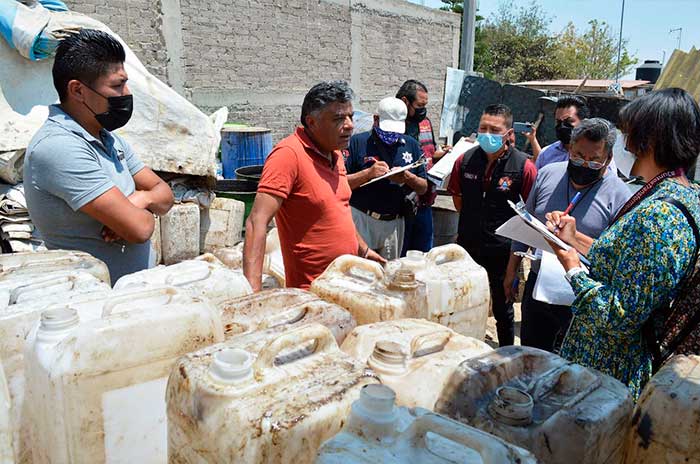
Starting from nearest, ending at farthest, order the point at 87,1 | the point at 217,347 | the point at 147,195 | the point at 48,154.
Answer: the point at 217,347
the point at 48,154
the point at 147,195
the point at 87,1

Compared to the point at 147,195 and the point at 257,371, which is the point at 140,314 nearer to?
the point at 257,371

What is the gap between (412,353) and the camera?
1523 mm

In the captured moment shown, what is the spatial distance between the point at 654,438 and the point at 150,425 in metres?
1.23

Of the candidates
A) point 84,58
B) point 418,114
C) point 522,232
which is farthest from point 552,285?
point 418,114

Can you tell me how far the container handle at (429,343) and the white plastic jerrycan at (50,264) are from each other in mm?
1125

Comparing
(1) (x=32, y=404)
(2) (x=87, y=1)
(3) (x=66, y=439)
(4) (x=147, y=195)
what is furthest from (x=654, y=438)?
(2) (x=87, y=1)

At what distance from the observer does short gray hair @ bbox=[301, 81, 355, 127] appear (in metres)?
2.79

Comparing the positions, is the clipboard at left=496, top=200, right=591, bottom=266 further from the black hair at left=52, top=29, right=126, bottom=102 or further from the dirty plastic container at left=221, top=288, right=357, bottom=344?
the black hair at left=52, top=29, right=126, bottom=102

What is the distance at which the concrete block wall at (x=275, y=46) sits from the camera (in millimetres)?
7504

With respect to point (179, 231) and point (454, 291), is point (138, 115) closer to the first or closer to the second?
point (179, 231)

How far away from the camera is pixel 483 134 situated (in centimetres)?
399

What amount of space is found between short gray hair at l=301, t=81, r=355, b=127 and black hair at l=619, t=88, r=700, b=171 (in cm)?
141

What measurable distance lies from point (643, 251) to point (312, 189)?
1.56 m

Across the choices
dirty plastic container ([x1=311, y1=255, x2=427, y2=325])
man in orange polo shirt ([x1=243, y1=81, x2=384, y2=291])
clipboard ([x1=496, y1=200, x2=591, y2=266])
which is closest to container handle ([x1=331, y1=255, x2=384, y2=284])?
dirty plastic container ([x1=311, y1=255, x2=427, y2=325])
